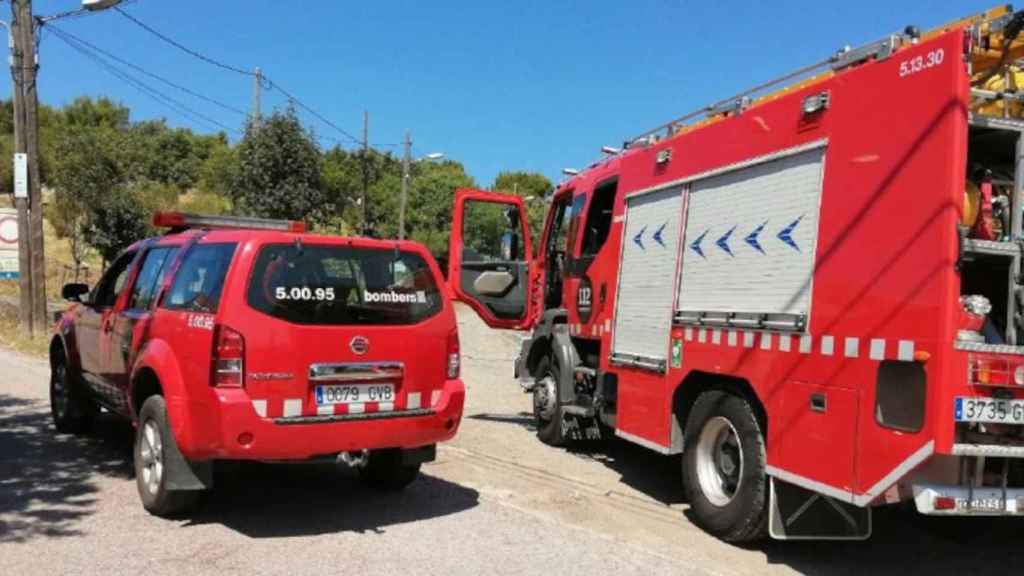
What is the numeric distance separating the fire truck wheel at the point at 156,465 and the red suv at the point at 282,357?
1 centimetres

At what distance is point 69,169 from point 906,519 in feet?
106

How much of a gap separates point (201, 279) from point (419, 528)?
84.8 inches

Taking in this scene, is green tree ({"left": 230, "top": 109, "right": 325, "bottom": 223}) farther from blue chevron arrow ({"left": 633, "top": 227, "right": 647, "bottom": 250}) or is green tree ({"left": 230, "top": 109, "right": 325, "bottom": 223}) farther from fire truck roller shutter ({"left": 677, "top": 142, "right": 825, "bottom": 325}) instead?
fire truck roller shutter ({"left": 677, "top": 142, "right": 825, "bottom": 325})

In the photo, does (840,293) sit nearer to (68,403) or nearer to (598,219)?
(598,219)

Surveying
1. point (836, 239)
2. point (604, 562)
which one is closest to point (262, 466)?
point (604, 562)

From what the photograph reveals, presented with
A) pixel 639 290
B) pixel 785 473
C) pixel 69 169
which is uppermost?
pixel 69 169

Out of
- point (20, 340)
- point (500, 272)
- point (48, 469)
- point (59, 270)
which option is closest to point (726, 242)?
point (500, 272)

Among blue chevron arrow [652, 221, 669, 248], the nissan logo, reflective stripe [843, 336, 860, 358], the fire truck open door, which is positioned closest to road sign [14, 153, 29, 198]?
the fire truck open door

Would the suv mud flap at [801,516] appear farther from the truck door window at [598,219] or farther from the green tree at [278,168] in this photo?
the green tree at [278,168]

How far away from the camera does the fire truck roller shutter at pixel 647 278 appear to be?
638cm

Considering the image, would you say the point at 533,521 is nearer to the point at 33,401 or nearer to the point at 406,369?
the point at 406,369

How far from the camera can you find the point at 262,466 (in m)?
7.00

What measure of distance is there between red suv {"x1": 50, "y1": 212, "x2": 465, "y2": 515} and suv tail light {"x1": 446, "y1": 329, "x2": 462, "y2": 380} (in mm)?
10

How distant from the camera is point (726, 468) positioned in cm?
569
